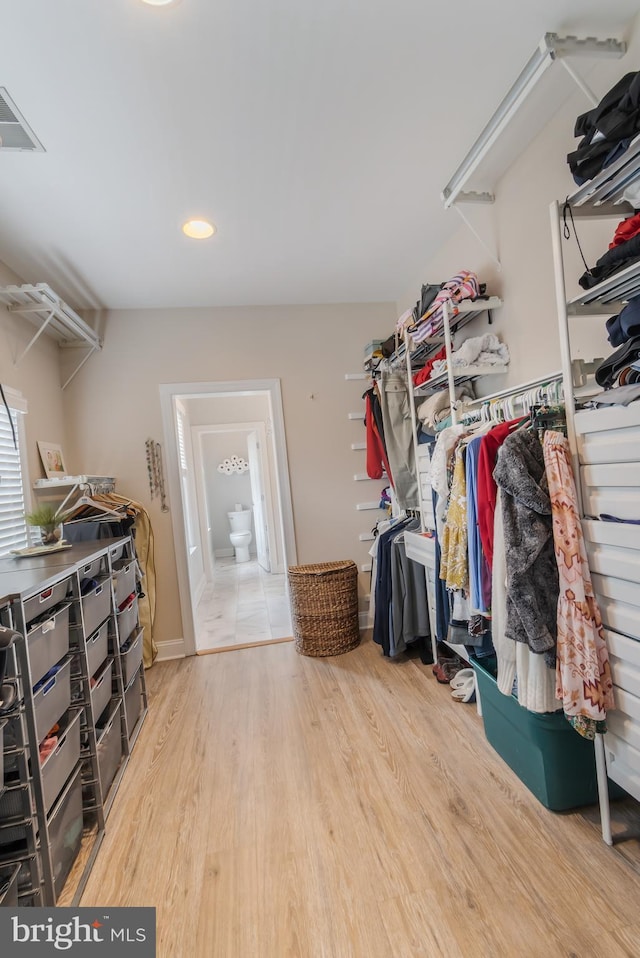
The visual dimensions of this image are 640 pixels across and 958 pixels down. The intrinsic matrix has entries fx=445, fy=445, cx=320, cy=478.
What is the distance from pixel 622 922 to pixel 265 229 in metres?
2.97

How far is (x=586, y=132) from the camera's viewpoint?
1.26 m

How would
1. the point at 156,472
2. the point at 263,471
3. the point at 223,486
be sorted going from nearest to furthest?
the point at 156,472 → the point at 263,471 → the point at 223,486

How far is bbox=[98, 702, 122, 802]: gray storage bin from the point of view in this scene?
5.66ft

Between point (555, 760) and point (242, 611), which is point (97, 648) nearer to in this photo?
point (555, 760)

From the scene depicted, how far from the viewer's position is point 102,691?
70.2 inches

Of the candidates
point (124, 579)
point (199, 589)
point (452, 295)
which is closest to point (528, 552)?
point (452, 295)

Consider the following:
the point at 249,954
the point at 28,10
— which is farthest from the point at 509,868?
the point at 28,10

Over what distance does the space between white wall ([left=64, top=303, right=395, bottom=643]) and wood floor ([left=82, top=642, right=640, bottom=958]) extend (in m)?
1.41

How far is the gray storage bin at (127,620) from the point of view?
2109mm

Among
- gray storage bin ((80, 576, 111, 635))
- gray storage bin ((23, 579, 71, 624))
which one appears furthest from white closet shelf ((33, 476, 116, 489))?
gray storage bin ((23, 579, 71, 624))

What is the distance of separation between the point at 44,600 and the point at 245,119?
1800 millimetres

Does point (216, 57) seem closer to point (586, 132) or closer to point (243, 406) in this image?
point (586, 132)

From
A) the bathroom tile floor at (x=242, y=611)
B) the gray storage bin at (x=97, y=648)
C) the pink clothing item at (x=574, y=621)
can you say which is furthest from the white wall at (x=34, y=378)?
the pink clothing item at (x=574, y=621)

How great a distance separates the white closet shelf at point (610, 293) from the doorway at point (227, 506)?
2.35 metres
